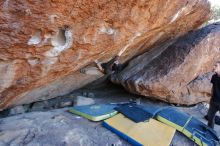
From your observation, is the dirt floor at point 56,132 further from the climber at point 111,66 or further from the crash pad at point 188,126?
the climber at point 111,66

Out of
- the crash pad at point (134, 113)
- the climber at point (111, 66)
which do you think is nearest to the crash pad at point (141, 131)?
the crash pad at point (134, 113)

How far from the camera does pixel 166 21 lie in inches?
195

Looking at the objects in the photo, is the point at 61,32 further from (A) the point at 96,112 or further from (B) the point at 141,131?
(B) the point at 141,131

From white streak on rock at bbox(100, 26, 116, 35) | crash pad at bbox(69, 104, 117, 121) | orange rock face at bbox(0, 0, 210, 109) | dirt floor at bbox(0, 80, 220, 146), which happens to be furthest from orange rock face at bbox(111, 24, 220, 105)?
white streak on rock at bbox(100, 26, 116, 35)

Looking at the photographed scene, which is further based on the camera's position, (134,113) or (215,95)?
(215,95)

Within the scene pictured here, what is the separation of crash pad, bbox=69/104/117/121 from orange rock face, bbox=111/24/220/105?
129cm

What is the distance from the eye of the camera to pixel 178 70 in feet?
19.1

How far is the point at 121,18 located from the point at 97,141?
5.62ft

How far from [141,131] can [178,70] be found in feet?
7.06

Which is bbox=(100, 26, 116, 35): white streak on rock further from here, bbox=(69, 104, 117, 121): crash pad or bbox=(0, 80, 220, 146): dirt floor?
bbox=(0, 80, 220, 146): dirt floor

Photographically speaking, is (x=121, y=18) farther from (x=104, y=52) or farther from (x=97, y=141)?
(x=97, y=141)

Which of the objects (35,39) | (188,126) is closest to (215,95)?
(188,126)

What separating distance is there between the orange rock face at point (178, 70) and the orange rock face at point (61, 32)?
96 cm

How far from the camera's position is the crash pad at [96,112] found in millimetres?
4426
